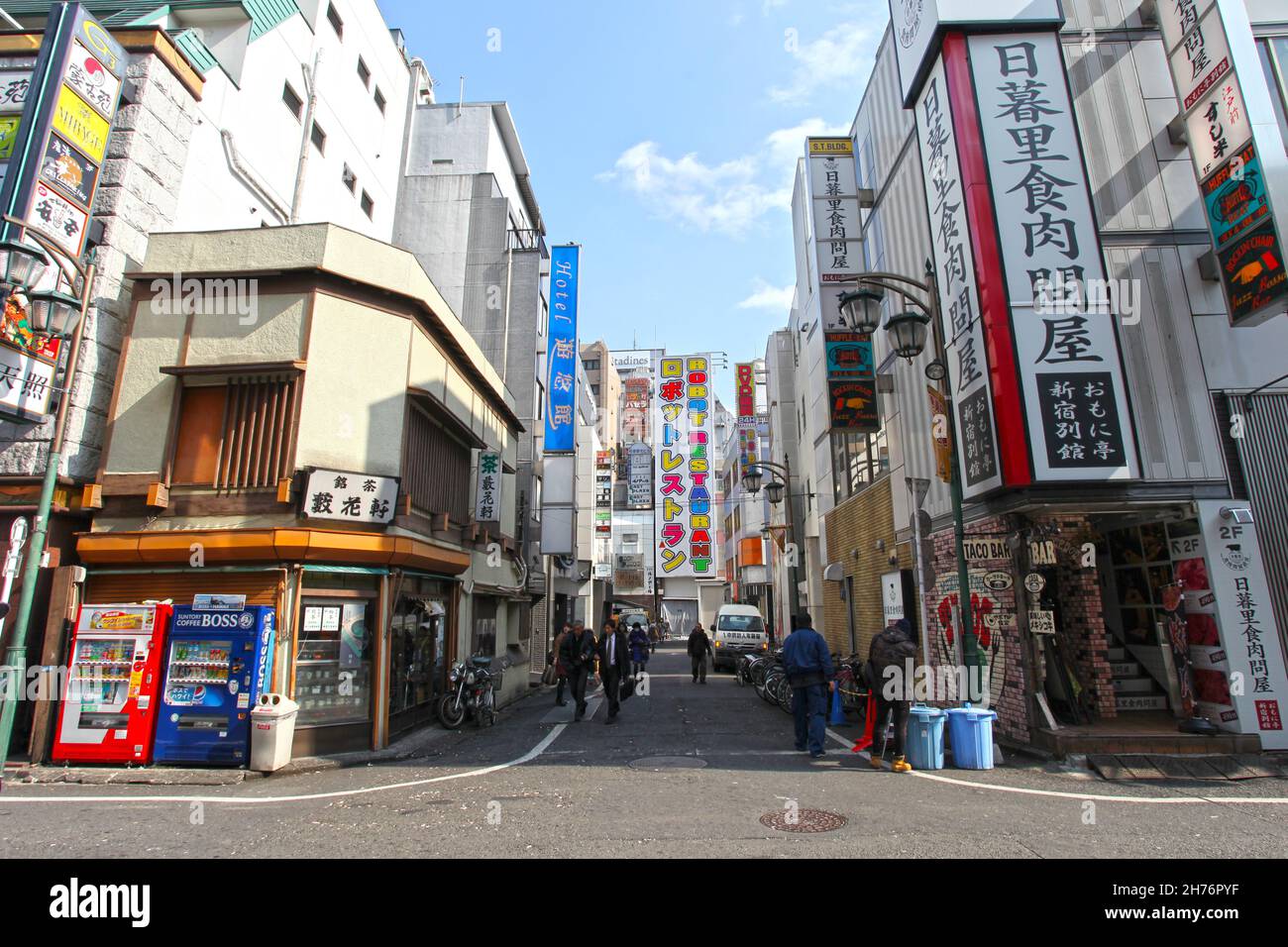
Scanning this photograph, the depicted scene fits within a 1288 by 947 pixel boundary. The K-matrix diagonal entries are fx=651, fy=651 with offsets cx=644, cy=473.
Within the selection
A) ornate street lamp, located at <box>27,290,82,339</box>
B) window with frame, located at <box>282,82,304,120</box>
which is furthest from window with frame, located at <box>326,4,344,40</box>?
ornate street lamp, located at <box>27,290,82,339</box>

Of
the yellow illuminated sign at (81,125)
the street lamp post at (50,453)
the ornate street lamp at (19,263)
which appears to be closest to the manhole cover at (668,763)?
the street lamp post at (50,453)

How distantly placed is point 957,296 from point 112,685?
14496 millimetres

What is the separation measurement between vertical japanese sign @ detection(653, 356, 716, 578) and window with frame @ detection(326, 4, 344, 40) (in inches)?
737

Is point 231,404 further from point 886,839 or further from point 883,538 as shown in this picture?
point 883,538

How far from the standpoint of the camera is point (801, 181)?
85.0ft

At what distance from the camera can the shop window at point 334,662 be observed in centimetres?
1009

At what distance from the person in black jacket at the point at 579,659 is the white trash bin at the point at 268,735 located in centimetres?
562

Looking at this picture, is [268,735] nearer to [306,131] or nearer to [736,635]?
[306,131]

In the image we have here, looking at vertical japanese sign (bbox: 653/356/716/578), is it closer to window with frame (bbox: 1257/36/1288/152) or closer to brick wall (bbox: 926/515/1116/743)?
brick wall (bbox: 926/515/1116/743)

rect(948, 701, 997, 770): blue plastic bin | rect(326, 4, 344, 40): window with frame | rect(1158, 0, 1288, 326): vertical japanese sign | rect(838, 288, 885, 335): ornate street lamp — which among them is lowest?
rect(948, 701, 997, 770): blue plastic bin

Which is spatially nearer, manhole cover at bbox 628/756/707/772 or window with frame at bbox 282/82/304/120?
manhole cover at bbox 628/756/707/772

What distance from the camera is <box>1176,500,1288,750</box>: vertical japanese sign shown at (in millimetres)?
8844

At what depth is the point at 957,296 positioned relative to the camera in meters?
11.0

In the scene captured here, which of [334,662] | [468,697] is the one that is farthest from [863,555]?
[334,662]
